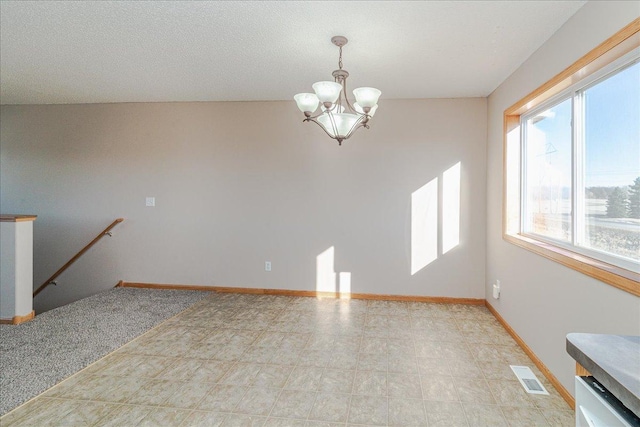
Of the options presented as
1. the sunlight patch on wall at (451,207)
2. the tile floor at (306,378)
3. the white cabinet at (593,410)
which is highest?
the sunlight patch on wall at (451,207)

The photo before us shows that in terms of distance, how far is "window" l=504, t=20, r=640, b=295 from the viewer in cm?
177

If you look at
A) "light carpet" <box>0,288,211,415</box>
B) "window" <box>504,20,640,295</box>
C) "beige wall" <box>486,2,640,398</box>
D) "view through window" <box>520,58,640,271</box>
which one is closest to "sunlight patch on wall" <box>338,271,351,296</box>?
"beige wall" <box>486,2,640,398</box>

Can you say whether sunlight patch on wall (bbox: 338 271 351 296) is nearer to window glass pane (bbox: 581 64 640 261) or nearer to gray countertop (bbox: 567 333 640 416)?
window glass pane (bbox: 581 64 640 261)

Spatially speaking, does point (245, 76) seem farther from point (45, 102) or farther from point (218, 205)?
point (45, 102)

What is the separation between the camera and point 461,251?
4.00 m

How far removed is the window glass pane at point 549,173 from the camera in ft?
7.97

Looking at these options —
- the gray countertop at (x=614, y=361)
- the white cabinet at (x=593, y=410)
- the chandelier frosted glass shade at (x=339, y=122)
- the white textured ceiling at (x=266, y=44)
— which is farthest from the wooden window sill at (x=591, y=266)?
the chandelier frosted glass shade at (x=339, y=122)

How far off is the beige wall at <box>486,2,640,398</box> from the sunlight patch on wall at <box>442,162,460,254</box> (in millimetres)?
405

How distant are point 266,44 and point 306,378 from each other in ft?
8.33

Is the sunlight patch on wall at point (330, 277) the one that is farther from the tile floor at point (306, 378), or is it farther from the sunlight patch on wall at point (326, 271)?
the tile floor at point (306, 378)

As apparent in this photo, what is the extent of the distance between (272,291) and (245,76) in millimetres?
2578

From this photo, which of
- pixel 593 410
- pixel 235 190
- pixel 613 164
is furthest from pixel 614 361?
pixel 235 190

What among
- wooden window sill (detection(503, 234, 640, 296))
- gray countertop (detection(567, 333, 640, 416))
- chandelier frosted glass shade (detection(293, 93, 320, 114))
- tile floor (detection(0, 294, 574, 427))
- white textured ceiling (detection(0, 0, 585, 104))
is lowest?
tile floor (detection(0, 294, 574, 427))

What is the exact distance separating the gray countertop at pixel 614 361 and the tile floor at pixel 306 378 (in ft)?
4.09
